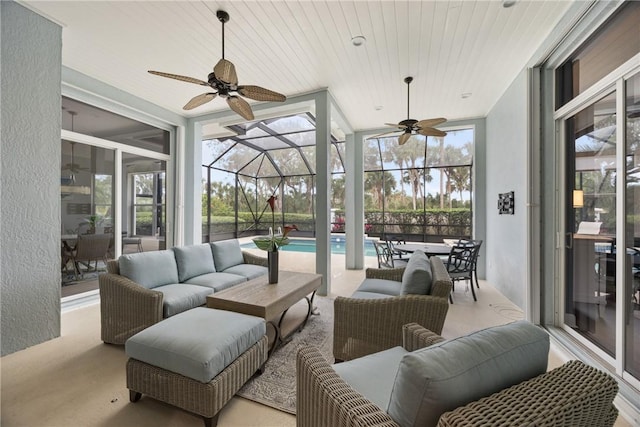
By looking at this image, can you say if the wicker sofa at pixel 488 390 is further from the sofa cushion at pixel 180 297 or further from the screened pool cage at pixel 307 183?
the screened pool cage at pixel 307 183

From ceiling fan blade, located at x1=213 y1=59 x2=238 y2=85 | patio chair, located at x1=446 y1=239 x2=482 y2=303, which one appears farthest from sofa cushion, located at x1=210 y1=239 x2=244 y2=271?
patio chair, located at x1=446 y1=239 x2=482 y2=303

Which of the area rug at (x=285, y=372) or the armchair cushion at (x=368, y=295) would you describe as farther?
the armchair cushion at (x=368, y=295)

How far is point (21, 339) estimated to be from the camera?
2490 mm

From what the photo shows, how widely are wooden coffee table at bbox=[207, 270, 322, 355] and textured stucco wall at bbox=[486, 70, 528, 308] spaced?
2666mm

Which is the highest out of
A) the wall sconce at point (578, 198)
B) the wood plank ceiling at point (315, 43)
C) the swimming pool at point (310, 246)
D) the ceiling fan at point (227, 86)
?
the wood plank ceiling at point (315, 43)

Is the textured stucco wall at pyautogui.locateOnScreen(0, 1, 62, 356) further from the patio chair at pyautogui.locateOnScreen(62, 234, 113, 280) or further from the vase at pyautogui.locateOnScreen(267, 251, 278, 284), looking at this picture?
the vase at pyautogui.locateOnScreen(267, 251, 278, 284)

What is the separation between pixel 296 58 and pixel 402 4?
139cm

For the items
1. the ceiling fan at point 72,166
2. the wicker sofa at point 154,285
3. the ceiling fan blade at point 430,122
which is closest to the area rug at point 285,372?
the wicker sofa at point 154,285

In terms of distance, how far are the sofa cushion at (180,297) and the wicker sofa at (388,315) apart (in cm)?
155

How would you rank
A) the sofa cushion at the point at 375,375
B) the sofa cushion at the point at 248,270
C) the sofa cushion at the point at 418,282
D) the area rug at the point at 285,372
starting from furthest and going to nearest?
the sofa cushion at the point at 248,270
the sofa cushion at the point at 418,282
the area rug at the point at 285,372
the sofa cushion at the point at 375,375

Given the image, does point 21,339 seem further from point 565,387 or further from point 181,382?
point 565,387

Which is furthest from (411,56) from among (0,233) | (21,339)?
(21,339)

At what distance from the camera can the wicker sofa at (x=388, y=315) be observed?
206 cm

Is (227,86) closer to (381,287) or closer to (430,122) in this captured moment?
(381,287)
